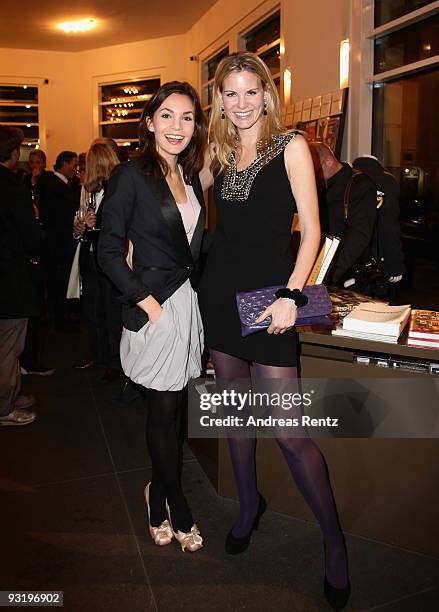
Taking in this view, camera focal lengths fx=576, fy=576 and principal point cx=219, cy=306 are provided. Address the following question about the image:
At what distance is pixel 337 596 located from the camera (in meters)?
1.74

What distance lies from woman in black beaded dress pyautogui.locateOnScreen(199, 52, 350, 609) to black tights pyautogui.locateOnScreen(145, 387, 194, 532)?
0.24 m

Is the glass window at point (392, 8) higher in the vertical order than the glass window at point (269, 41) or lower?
lower

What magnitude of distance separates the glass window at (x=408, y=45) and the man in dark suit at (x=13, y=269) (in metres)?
2.66

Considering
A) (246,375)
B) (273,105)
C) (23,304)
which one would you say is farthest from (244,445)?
(23,304)

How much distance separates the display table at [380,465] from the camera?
6.15ft

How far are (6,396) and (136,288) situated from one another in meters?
1.82

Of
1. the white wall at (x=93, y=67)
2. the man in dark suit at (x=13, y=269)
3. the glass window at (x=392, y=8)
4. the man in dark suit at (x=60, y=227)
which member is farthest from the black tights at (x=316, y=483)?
the white wall at (x=93, y=67)

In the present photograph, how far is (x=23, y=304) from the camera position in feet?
10.1

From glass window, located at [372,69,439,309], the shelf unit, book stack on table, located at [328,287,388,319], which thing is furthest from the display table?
the shelf unit

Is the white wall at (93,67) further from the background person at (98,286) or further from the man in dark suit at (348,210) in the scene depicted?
the man in dark suit at (348,210)

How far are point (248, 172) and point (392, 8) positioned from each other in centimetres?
315

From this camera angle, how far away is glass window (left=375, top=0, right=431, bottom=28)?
387cm

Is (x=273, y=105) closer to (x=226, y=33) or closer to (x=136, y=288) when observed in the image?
(x=136, y=288)

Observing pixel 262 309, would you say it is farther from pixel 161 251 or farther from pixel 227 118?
pixel 227 118
